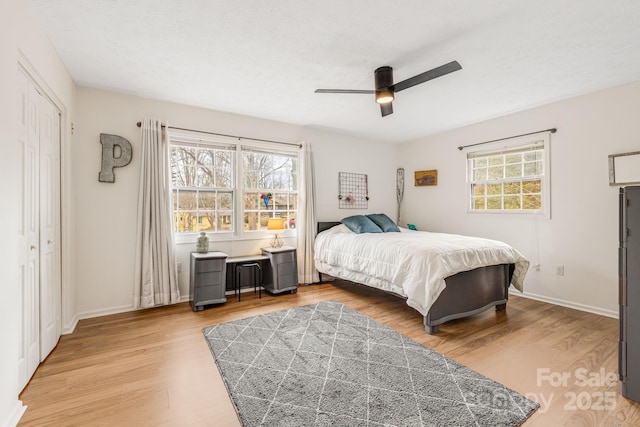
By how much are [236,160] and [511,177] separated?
396 centimetres

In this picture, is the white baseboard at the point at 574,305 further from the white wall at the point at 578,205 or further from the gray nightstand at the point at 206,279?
the gray nightstand at the point at 206,279

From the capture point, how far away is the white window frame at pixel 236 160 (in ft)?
12.4

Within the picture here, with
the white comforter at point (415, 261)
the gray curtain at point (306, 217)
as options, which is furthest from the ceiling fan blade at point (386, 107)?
the gray curtain at point (306, 217)

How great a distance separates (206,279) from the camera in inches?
137

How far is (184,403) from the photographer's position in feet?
5.89

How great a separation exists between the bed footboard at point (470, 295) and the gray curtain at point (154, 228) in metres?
2.98

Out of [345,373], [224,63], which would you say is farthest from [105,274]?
[345,373]

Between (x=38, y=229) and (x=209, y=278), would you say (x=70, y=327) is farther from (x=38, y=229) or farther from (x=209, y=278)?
(x=209, y=278)

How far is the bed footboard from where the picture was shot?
2.80 meters

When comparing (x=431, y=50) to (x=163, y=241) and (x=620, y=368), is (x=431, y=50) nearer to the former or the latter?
(x=620, y=368)

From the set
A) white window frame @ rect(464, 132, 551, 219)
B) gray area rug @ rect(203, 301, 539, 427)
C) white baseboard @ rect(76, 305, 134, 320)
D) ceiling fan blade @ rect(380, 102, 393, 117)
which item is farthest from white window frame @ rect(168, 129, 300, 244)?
white window frame @ rect(464, 132, 551, 219)

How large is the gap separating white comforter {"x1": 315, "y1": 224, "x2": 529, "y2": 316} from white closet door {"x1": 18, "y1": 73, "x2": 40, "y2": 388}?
301 cm

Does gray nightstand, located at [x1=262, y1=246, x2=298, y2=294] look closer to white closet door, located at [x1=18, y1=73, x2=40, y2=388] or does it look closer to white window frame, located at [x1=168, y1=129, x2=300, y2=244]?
white window frame, located at [x1=168, y1=129, x2=300, y2=244]

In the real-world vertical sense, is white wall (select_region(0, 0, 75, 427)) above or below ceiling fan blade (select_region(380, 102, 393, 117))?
below
